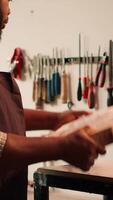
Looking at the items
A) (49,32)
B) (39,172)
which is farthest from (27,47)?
(39,172)

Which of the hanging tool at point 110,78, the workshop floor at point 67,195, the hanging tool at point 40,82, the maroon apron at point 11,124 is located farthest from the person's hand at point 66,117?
the hanging tool at point 40,82

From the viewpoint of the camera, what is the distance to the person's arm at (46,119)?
101 cm

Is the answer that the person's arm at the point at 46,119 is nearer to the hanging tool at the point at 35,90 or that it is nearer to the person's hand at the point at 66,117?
the person's hand at the point at 66,117

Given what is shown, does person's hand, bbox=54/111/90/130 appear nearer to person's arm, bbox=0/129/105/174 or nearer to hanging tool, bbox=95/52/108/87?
person's arm, bbox=0/129/105/174

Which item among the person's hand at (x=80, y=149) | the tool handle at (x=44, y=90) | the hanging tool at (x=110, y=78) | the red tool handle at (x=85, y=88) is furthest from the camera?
the tool handle at (x=44, y=90)

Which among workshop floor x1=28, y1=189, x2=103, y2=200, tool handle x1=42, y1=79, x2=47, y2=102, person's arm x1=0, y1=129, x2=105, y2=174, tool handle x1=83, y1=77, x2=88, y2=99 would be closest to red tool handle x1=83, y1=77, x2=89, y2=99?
tool handle x1=83, y1=77, x2=88, y2=99

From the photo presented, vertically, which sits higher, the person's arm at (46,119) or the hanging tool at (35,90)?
the person's arm at (46,119)

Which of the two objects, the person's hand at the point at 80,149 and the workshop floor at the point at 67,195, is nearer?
the person's hand at the point at 80,149

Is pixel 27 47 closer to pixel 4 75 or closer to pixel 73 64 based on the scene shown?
pixel 73 64

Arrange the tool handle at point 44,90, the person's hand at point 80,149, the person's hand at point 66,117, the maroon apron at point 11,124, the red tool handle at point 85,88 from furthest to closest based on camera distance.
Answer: the tool handle at point 44,90 → the red tool handle at point 85,88 → the person's hand at point 66,117 → the maroon apron at point 11,124 → the person's hand at point 80,149

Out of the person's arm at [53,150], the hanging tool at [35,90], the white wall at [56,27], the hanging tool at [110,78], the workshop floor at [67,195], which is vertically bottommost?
the workshop floor at [67,195]

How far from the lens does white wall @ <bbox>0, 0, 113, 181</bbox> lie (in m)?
2.49

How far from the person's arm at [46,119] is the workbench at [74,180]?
0.12 metres

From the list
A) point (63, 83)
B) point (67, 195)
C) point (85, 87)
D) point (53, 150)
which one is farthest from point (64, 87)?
point (53, 150)
